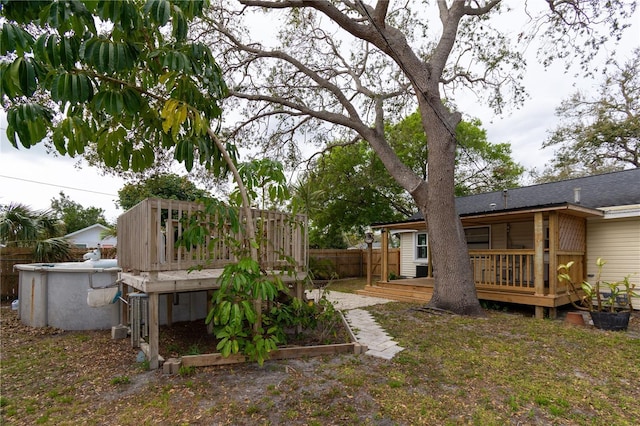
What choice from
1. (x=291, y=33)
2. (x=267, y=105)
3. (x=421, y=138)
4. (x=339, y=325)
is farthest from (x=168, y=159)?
(x=421, y=138)

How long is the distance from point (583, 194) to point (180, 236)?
1061cm

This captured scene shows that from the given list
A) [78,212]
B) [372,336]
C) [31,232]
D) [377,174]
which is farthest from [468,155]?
[78,212]

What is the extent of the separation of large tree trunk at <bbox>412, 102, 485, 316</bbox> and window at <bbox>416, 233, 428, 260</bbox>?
664 cm

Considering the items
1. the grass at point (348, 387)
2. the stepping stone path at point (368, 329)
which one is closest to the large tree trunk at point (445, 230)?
the stepping stone path at point (368, 329)

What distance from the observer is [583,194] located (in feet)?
31.3

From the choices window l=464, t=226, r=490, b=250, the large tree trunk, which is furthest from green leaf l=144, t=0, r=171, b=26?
window l=464, t=226, r=490, b=250

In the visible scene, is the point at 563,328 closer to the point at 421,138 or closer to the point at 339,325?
the point at 339,325

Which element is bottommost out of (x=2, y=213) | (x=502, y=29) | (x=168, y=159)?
(x=2, y=213)

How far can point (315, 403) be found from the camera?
307 centimetres

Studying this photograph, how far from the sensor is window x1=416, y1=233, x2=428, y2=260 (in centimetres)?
1400

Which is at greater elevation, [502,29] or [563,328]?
[502,29]

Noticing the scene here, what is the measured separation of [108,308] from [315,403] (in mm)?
4740

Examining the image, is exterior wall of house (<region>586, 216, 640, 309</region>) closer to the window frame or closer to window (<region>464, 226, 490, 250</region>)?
window (<region>464, 226, 490, 250</region>)

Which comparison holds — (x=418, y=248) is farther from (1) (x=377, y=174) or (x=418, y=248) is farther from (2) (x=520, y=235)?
(2) (x=520, y=235)
